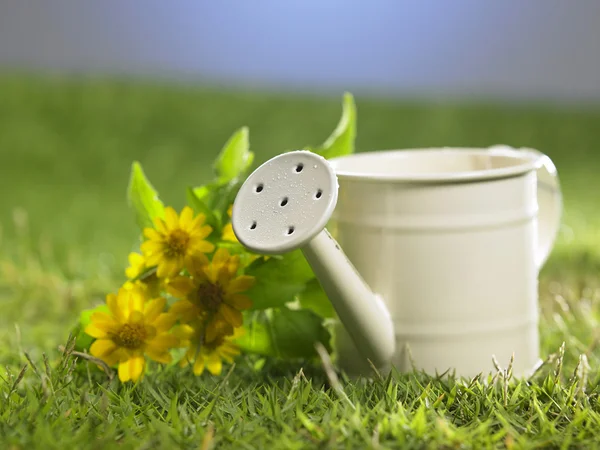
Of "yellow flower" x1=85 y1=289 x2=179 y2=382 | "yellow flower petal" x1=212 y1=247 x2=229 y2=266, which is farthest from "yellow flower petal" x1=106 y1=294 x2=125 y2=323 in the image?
"yellow flower petal" x1=212 y1=247 x2=229 y2=266

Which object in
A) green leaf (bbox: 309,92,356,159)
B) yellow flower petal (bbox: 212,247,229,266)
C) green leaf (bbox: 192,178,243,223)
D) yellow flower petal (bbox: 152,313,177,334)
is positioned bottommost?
yellow flower petal (bbox: 152,313,177,334)

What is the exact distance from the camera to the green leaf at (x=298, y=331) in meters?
0.87

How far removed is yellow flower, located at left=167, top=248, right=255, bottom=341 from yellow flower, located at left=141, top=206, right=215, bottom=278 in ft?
0.04

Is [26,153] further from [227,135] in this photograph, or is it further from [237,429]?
[237,429]

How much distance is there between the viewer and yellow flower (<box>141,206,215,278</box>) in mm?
830

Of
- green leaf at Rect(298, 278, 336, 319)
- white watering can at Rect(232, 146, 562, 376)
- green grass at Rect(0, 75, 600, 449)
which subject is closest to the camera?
green grass at Rect(0, 75, 600, 449)

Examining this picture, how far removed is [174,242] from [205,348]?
0.12m

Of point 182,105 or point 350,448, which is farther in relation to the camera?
point 182,105

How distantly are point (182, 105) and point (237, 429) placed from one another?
94.3 inches

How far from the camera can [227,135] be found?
2781mm

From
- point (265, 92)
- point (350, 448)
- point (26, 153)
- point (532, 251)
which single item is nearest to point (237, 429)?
point (350, 448)

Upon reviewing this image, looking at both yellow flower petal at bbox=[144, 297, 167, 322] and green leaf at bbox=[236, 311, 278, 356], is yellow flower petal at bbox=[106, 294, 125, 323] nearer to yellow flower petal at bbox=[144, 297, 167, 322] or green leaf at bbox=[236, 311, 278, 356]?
yellow flower petal at bbox=[144, 297, 167, 322]

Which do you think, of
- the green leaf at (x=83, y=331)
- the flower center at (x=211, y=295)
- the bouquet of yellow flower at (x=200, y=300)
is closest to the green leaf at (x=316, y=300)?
the bouquet of yellow flower at (x=200, y=300)

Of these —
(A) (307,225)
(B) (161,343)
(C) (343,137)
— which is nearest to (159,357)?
(B) (161,343)
